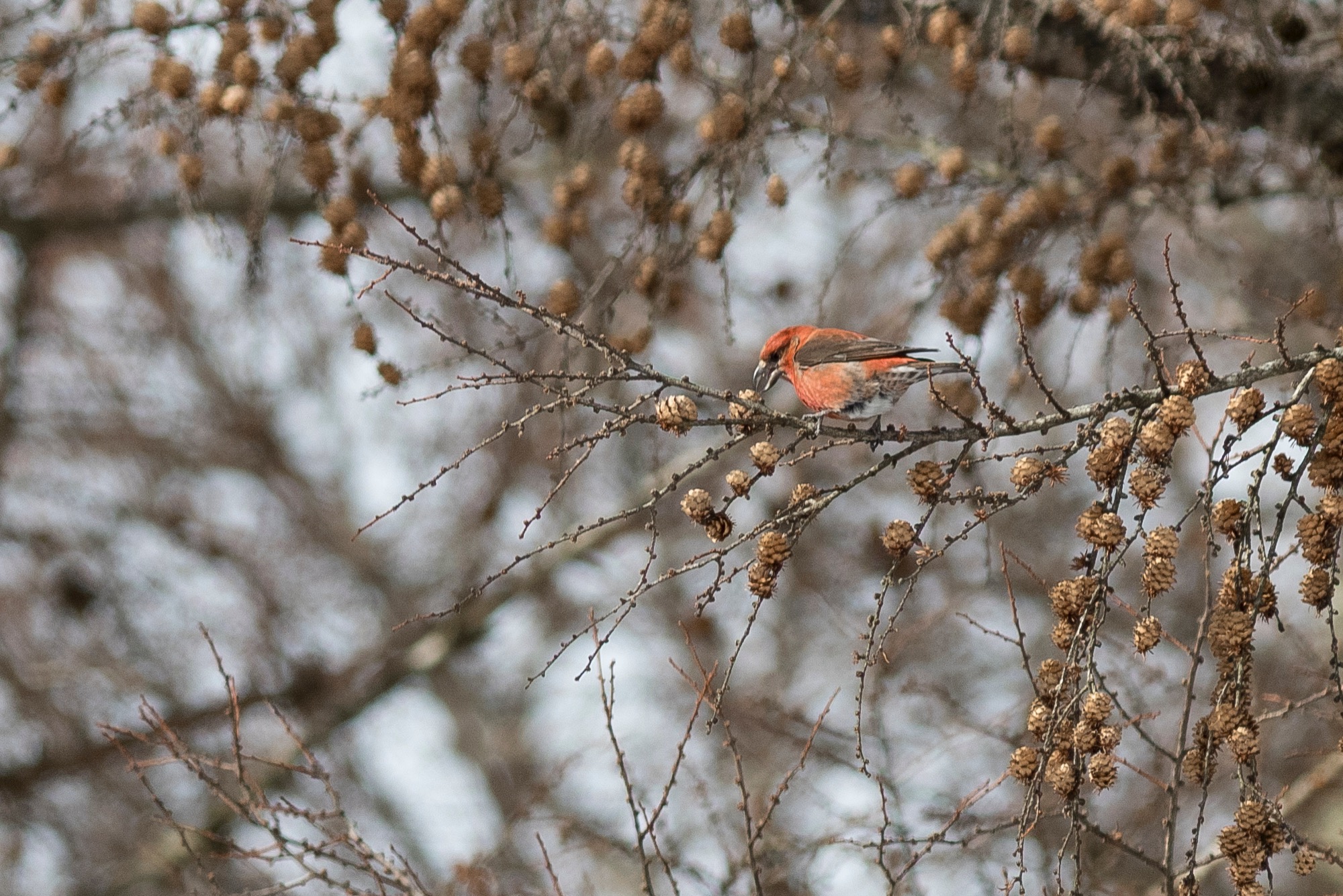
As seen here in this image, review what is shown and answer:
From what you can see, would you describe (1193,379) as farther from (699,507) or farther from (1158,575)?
(699,507)

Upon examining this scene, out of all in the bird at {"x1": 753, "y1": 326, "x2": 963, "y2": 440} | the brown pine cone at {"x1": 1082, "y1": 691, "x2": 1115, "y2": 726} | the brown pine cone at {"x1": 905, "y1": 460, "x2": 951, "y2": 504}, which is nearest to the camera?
the brown pine cone at {"x1": 1082, "y1": 691, "x2": 1115, "y2": 726}

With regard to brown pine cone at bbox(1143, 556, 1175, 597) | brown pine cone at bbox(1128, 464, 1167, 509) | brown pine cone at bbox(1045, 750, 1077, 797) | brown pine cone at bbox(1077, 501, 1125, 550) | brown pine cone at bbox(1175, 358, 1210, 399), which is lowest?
brown pine cone at bbox(1045, 750, 1077, 797)

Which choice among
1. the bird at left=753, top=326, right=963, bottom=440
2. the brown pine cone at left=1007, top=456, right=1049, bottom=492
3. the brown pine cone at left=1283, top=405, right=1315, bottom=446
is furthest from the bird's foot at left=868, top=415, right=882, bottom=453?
the brown pine cone at left=1283, top=405, right=1315, bottom=446

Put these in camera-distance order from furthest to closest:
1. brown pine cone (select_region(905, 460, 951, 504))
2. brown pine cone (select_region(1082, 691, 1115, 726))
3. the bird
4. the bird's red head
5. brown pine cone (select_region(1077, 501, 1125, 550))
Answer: the bird's red head < the bird < brown pine cone (select_region(905, 460, 951, 504)) < brown pine cone (select_region(1077, 501, 1125, 550)) < brown pine cone (select_region(1082, 691, 1115, 726))

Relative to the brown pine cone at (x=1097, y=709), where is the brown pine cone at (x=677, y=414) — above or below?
above

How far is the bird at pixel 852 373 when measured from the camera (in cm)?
371

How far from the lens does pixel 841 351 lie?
3.81 m

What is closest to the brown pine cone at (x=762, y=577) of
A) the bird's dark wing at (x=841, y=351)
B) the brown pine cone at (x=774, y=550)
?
the brown pine cone at (x=774, y=550)

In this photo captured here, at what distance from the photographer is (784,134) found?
4285 millimetres

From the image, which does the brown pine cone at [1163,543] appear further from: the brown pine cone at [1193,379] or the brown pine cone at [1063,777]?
the brown pine cone at [1063,777]

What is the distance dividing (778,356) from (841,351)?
1.01 ft

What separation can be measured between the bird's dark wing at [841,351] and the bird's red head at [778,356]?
56 mm

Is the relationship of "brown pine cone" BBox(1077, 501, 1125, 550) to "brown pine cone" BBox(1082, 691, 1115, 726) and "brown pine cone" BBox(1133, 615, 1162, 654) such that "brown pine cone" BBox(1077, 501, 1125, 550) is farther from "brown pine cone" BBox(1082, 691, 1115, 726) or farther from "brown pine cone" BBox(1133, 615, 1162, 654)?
"brown pine cone" BBox(1082, 691, 1115, 726)

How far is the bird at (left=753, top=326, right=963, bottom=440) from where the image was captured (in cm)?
371
